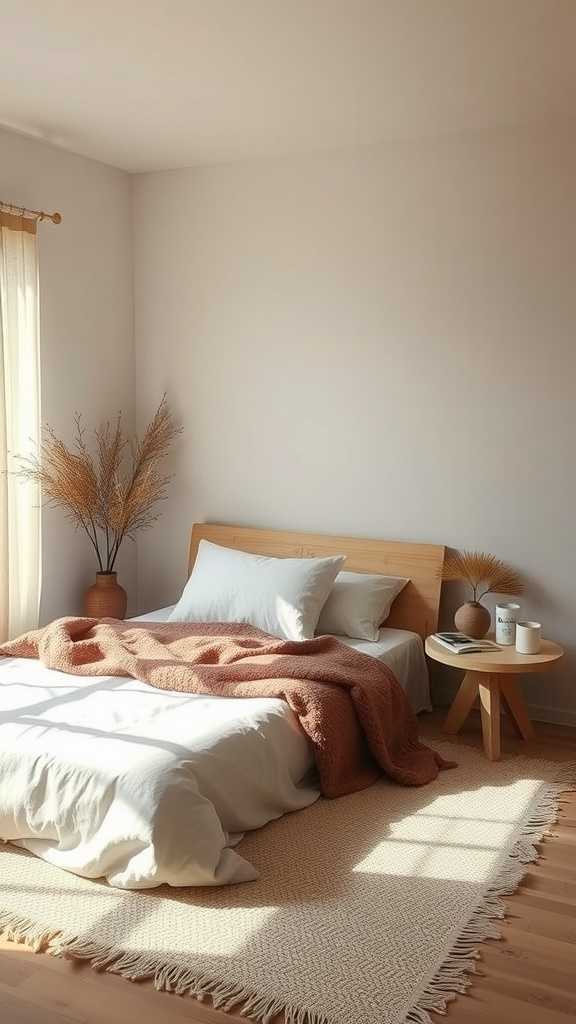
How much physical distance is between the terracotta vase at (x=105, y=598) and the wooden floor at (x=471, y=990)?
2431 mm

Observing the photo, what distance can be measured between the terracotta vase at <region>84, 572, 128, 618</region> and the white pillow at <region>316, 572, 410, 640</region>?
1134 mm

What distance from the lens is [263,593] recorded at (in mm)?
4234

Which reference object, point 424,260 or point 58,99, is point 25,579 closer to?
point 58,99

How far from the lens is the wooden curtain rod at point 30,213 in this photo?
4268 millimetres

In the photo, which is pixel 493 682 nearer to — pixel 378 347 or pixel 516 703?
pixel 516 703

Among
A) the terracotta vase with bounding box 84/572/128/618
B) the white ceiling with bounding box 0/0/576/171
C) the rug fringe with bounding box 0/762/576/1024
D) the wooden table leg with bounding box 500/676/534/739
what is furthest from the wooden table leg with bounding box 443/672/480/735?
the white ceiling with bounding box 0/0/576/171

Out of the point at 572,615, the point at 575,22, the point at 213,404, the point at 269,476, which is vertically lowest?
the point at 572,615

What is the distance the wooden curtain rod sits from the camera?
168 inches

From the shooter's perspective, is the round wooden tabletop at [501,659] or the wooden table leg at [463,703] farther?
the wooden table leg at [463,703]

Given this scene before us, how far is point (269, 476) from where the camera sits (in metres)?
4.88

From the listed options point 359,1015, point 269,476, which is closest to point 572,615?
point 269,476

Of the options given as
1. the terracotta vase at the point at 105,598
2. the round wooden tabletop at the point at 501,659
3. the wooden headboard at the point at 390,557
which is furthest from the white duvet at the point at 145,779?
the terracotta vase at the point at 105,598

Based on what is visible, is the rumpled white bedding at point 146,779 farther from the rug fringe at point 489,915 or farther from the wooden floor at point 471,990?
the rug fringe at point 489,915

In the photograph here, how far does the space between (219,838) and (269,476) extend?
95.3 inches
